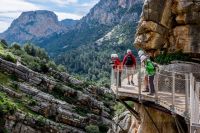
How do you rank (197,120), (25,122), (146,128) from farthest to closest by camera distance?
1. (25,122)
2. (146,128)
3. (197,120)

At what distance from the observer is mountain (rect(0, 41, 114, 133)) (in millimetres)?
98688

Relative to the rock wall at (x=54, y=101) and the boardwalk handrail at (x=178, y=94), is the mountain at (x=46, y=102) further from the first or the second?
the boardwalk handrail at (x=178, y=94)

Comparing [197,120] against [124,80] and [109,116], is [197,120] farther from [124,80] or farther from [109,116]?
[109,116]

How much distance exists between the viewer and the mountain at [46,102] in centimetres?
9869

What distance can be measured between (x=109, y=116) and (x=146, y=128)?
9637cm

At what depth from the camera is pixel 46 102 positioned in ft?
368

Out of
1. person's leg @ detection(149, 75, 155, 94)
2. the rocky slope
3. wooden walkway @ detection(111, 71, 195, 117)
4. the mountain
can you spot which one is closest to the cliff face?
the rocky slope

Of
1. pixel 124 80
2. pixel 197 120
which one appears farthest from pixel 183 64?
pixel 197 120

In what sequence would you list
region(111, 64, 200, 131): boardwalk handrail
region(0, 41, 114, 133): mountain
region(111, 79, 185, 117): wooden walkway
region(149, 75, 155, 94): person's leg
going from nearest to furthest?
region(111, 64, 200, 131): boardwalk handrail → region(111, 79, 185, 117): wooden walkway → region(149, 75, 155, 94): person's leg → region(0, 41, 114, 133): mountain

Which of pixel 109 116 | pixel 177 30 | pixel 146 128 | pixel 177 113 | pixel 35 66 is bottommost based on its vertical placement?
pixel 109 116

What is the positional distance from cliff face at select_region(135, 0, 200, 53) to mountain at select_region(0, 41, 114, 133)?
229ft

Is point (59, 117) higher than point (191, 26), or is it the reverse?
point (191, 26)

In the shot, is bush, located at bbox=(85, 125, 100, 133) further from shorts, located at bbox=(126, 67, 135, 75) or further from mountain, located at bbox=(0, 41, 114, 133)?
shorts, located at bbox=(126, 67, 135, 75)

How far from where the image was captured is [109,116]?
396 ft
